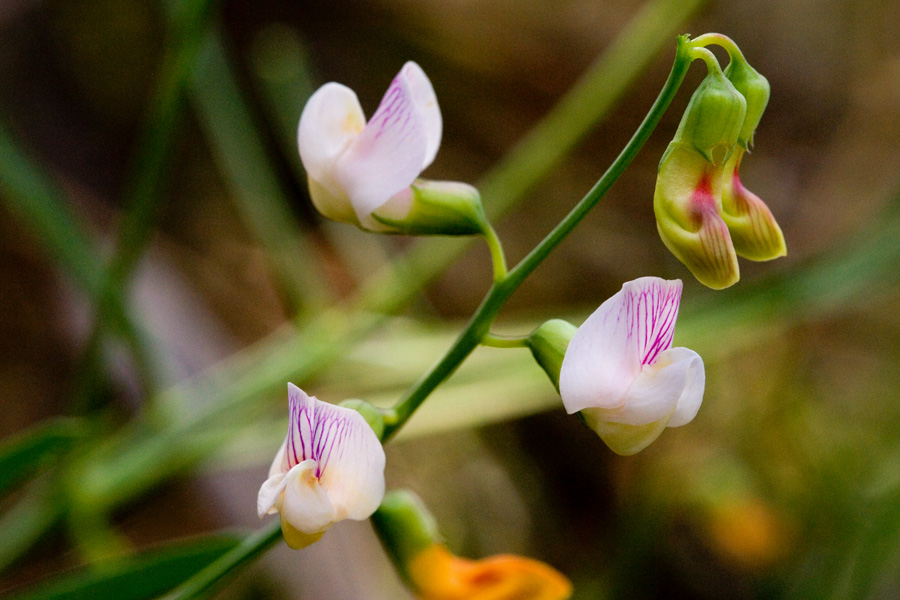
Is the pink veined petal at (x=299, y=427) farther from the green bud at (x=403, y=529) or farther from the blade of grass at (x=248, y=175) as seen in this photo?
the blade of grass at (x=248, y=175)

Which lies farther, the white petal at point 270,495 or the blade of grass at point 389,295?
the blade of grass at point 389,295

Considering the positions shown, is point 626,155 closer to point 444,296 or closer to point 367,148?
point 367,148

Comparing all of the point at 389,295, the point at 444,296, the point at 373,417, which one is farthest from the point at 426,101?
the point at 444,296

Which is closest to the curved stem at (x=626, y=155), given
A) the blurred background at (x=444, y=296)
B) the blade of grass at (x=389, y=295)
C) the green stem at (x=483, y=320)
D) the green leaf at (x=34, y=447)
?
the green stem at (x=483, y=320)

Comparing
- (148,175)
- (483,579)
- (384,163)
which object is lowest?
(483,579)

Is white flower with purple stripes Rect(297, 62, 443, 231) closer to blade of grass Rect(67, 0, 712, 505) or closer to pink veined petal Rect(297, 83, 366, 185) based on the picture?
pink veined petal Rect(297, 83, 366, 185)

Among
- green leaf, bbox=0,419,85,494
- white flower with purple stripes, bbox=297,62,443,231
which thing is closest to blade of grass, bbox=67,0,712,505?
green leaf, bbox=0,419,85,494
